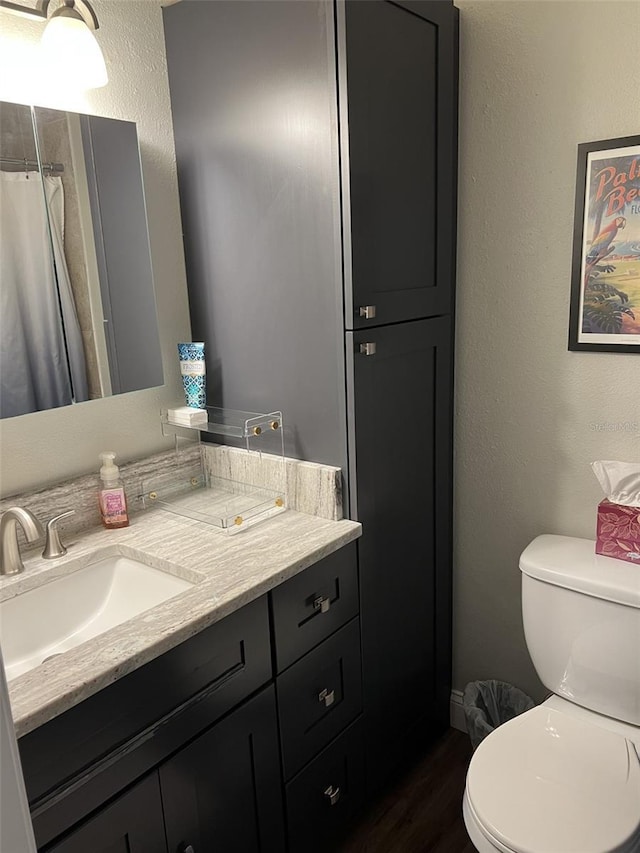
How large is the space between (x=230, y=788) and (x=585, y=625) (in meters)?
0.90

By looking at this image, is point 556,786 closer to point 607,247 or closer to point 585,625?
point 585,625

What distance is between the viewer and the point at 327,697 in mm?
1597

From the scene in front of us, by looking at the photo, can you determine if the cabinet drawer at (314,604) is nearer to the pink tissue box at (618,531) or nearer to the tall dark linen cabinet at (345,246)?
the tall dark linen cabinet at (345,246)

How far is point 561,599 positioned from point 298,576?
26.8 inches

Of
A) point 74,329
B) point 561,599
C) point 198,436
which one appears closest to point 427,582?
point 561,599

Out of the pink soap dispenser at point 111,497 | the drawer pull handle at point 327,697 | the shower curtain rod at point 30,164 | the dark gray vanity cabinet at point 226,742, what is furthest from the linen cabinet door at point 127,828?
the shower curtain rod at point 30,164

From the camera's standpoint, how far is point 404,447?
175cm

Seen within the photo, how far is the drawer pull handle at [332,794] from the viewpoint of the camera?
164 cm

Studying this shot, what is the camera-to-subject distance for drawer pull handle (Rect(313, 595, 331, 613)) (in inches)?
59.6

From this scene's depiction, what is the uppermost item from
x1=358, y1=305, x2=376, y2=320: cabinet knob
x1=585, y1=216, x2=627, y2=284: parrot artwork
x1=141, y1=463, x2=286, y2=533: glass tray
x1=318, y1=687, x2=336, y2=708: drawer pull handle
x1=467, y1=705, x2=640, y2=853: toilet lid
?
x1=585, y1=216, x2=627, y2=284: parrot artwork

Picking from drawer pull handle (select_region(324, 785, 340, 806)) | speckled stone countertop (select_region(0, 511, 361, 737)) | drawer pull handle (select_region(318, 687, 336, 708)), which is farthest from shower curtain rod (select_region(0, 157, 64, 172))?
drawer pull handle (select_region(324, 785, 340, 806))

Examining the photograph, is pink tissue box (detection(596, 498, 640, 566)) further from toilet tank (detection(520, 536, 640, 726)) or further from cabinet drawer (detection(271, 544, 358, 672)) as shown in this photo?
cabinet drawer (detection(271, 544, 358, 672))

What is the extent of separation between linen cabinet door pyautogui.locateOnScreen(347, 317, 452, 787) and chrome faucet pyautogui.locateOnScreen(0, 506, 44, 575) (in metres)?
0.72

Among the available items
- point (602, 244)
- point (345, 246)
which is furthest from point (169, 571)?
point (602, 244)
